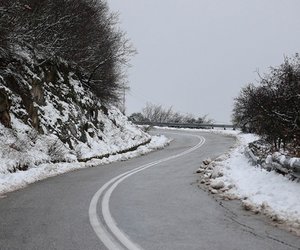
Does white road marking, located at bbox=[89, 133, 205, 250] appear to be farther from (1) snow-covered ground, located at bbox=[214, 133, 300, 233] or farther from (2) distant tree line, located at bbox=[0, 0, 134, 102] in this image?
(2) distant tree line, located at bbox=[0, 0, 134, 102]

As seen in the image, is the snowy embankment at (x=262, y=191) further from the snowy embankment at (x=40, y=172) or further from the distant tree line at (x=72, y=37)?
the distant tree line at (x=72, y=37)

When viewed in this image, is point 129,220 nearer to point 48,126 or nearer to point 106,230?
point 106,230

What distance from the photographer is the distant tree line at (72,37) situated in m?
18.1

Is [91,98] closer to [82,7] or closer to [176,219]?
[82,7]

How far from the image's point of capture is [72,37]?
82.8 ft

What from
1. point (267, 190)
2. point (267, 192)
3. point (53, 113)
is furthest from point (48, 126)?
point (267, 192)

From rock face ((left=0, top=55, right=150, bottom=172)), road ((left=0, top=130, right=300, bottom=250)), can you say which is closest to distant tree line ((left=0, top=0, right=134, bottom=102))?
rock face ((left=0, top=55, right=150, bottom=172))

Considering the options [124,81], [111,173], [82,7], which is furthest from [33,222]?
[124,81]

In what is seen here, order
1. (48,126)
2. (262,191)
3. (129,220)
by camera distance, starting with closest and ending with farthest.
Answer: (129,220)
(262,191)
(48,126)

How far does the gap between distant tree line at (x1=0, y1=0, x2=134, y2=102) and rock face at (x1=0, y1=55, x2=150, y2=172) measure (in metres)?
0.76

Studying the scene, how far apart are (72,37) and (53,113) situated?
596 cm

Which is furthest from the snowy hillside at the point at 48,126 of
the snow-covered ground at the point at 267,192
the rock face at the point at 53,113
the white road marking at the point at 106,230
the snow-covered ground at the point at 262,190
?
the snow-covered ground at the point at 267,192

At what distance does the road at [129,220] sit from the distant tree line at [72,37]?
26.4 ft

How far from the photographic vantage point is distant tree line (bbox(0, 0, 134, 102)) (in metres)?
18.1
